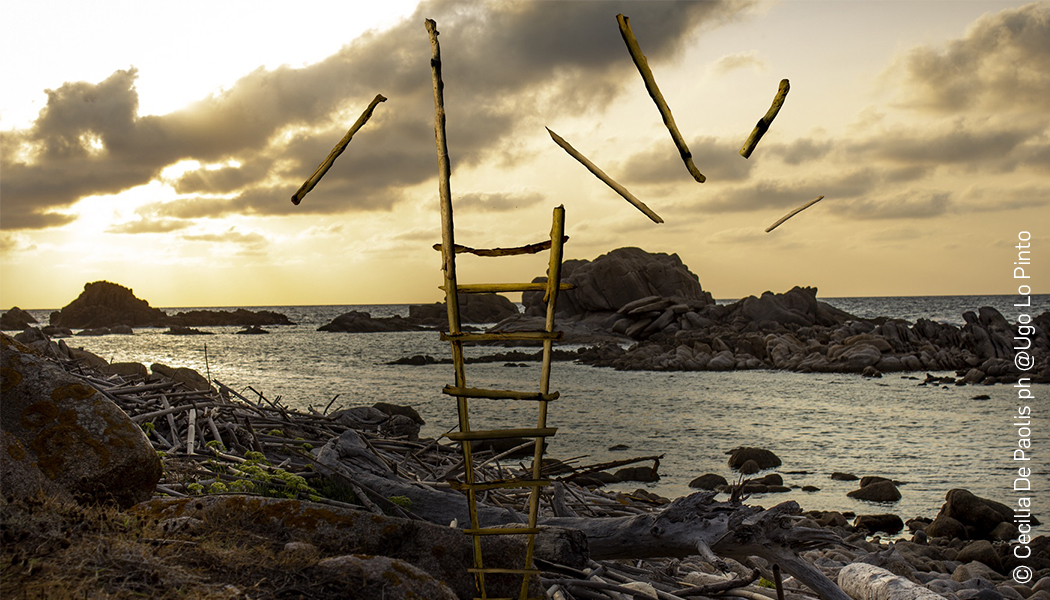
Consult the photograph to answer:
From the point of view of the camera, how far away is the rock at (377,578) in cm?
259

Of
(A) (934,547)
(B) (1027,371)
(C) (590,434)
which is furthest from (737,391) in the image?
(A) (934,547)

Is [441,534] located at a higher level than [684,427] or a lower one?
higher

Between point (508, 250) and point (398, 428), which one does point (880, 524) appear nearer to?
point (398, 428)

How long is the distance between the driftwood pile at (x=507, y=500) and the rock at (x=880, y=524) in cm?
760

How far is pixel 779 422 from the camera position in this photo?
82.1ft

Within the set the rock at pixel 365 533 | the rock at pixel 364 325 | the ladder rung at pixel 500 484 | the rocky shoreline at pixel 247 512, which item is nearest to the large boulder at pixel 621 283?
the rock at pixel 364 325

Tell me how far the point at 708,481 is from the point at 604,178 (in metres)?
14.4

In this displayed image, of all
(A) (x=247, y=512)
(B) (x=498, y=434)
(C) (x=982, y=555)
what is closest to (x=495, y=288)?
(B) (x=498, y=434)

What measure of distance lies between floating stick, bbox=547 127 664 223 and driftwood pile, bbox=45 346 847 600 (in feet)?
7.42

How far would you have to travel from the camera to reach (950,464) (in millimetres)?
18344

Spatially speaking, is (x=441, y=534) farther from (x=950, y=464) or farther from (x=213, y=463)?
(x=950, y=464)

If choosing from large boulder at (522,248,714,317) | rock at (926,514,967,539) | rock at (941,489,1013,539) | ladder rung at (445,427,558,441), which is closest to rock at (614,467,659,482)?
rock at (926,514,967,539)

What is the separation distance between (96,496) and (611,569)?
322cm

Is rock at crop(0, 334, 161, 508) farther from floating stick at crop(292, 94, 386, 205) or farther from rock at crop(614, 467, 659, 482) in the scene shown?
rock at crop(614, 467, 659, 482)
